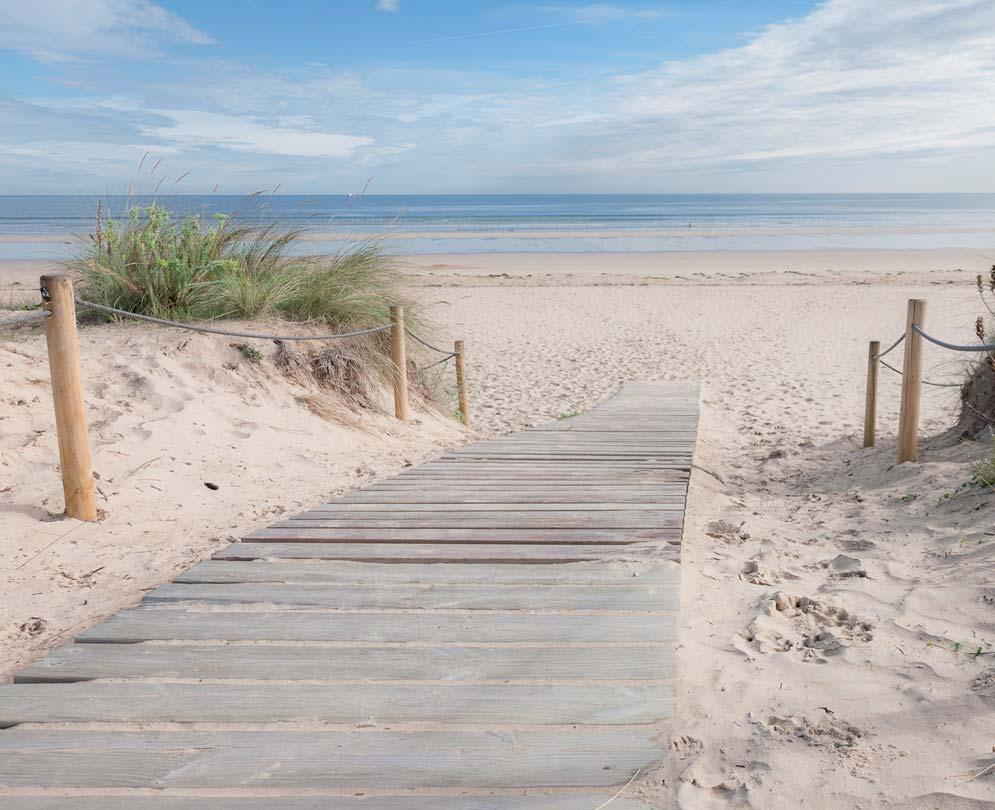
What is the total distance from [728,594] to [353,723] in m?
1.64

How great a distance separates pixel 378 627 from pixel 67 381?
6.72 ft

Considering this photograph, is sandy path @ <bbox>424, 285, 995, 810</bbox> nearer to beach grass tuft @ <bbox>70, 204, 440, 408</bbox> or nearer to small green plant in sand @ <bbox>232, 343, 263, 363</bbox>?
beach grass tuft @ <bbox>70, 204, 440, 408</bbox>

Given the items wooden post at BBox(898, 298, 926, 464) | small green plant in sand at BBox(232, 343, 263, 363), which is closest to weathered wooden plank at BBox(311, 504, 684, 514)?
wooden post at BBox(898, 298, 926, 464)

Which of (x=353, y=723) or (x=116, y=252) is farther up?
(x=116, y=252)

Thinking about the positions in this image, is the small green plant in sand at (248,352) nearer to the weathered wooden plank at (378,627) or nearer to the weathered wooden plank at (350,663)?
the weathered wooden plank at (378,627)

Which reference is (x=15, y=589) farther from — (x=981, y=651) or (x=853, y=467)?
(x=853, y=467)

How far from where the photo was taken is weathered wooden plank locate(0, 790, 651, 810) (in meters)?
1.87

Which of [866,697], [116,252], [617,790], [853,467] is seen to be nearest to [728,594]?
[866,697]

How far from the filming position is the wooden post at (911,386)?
4.73m

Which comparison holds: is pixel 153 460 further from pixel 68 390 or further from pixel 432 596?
pixel 432 596

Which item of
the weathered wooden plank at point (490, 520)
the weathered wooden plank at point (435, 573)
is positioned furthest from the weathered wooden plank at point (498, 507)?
the weathered wooden plank at point (435, 573)

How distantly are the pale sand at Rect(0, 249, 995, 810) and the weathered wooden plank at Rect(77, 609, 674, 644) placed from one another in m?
0.26

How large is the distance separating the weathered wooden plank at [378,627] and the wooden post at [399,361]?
3.88 m

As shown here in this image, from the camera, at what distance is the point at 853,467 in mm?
5480
